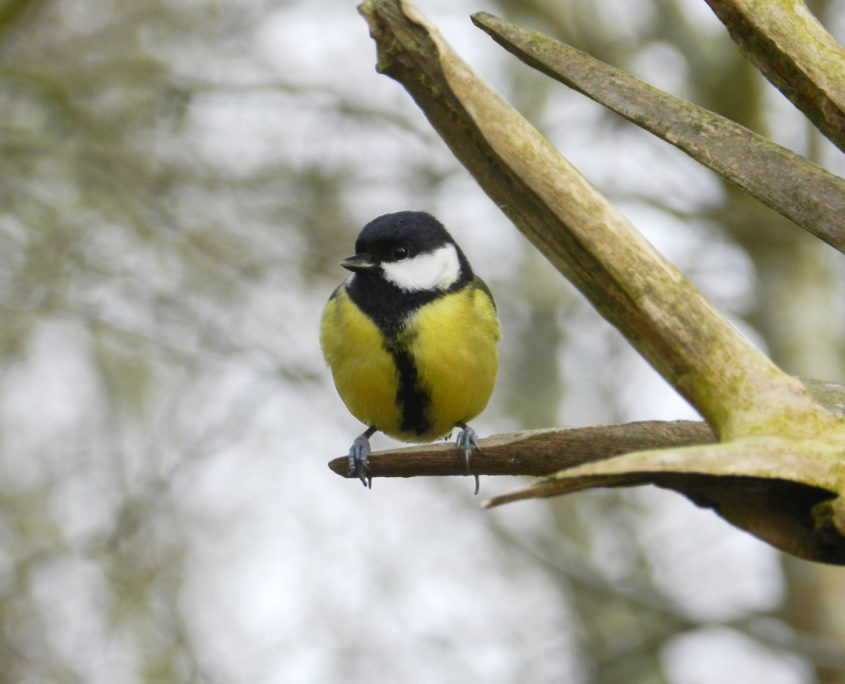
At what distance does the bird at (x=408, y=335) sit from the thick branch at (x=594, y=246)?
1554mm

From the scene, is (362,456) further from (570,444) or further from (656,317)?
(656,317)

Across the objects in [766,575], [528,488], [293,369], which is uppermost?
[528,488]

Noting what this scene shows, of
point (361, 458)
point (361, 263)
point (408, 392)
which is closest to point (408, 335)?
point (408, 392)

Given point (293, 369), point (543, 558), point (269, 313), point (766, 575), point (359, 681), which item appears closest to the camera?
point (543, 558)

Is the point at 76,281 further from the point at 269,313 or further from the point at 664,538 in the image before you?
the point at 664,538

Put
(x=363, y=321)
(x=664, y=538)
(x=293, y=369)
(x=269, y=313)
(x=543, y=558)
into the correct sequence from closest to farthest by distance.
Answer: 1. (x=363, y=321)
2. (x=543, y=558)
3. (x=293, y=369)
4. (x=269, y=313)
5. (x=664, y=538)

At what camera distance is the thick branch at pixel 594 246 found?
1649 mm

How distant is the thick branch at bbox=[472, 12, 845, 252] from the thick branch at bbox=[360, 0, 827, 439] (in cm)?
22

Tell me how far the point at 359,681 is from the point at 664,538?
3087 mm

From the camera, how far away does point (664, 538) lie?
8969mm

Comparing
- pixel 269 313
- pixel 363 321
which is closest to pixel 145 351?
pixel 269 313

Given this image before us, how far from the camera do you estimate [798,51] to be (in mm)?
1828

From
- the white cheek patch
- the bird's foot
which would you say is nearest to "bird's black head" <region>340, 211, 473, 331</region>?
the white cheek patch

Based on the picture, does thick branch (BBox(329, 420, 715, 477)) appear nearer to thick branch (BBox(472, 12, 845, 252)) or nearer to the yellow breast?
thick branch (BBox(472, 12, 845, 252))
